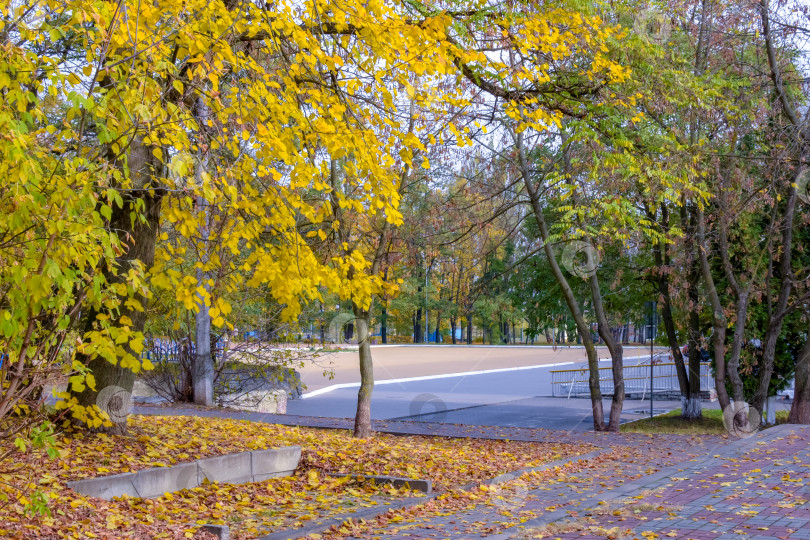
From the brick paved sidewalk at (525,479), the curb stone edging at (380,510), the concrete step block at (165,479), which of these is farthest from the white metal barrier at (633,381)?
the concrete step block at (165,479)

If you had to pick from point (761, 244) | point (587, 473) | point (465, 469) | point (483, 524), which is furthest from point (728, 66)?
point (483, 524)

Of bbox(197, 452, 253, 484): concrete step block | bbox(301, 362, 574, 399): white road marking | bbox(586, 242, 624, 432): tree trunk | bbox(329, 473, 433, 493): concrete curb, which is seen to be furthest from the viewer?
bbox(301, 362, 574, 399): white road marking

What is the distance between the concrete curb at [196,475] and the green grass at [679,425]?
9957 millimetres

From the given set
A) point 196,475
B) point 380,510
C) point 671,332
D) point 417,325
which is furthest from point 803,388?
point 417,325

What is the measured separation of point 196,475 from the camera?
7754 mm

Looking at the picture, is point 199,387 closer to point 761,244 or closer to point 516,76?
point 516,76

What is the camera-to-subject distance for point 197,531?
6082 millimetres

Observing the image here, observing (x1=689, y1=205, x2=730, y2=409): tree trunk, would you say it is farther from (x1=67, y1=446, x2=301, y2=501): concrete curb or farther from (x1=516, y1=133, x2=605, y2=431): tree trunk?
(x1=67, y1=446, x2=301, y2=501): concrete curb

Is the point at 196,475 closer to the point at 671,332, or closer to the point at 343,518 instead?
the point at 343,518

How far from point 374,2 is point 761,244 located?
12.1m

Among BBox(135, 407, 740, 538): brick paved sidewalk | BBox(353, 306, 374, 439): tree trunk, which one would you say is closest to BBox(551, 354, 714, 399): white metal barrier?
BBox(135, 407, 740, 538): brick paved sidewalk

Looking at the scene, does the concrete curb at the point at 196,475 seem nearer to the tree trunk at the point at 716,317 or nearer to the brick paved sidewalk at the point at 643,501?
the brick paved sidewalk at the point at 643,501

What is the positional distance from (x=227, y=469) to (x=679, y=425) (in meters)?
12.9

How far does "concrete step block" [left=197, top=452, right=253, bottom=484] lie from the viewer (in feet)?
25.9
